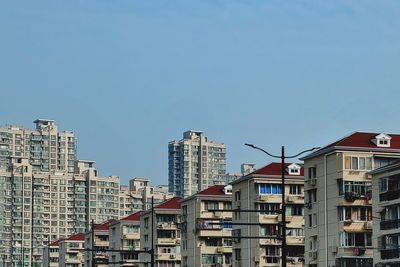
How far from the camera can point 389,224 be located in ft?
268

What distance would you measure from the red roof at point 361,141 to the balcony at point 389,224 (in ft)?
27.0

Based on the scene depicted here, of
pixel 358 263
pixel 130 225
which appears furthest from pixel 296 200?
pixel 130 225

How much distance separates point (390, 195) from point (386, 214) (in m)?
1.73

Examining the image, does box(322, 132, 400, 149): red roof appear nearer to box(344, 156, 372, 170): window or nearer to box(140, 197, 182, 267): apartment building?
box(344, 156, 372, 170): window

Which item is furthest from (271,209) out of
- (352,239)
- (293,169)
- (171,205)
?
(171,205)

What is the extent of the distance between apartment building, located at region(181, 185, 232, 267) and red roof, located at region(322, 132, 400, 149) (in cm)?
2955

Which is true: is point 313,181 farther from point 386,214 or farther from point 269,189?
point 269,189

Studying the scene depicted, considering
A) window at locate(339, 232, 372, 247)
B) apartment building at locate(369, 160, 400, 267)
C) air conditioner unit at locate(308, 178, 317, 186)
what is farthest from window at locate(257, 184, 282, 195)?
apartment building at locate(369, 160, 400, 267)

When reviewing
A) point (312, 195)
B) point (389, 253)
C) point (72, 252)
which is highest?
point (312, 195)

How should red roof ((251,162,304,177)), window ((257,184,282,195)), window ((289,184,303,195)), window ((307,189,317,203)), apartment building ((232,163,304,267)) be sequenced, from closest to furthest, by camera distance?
window ((307,189,317,203)), apartment building ((232,163,304,267)), window ((289,184,303,195)), window ((257,184,282,195)), red roof ((251,162,304,177))

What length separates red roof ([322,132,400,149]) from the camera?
88625 millimetres

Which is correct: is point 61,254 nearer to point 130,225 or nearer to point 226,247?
point 130,225

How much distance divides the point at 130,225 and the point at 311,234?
59755mm

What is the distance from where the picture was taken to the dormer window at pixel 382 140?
293 ft
